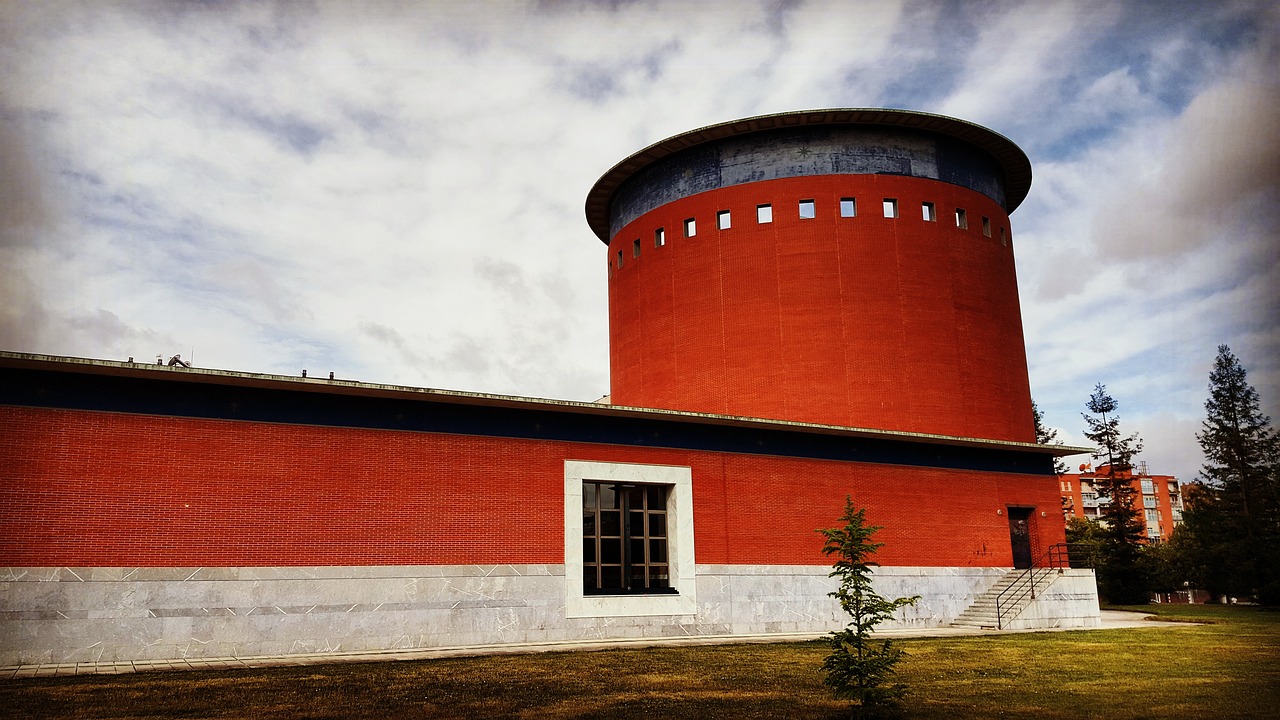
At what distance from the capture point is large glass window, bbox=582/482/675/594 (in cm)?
2056

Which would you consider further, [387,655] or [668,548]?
[668,548]

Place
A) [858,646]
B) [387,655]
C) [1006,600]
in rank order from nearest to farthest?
1. [858,646]
2. [387,655]
3. [1006,600]

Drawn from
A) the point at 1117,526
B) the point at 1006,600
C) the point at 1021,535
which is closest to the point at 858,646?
the point at 1006,600

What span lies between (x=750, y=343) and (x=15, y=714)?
75.8 feet

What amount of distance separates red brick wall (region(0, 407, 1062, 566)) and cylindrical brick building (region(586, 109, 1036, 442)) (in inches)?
269

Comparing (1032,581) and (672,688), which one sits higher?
(1032,581)

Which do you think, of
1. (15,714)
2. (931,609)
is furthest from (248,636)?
(931,609)

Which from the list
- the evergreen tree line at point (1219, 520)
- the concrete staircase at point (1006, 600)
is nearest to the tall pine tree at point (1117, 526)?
the evergreen tree line at point (1219, 520)

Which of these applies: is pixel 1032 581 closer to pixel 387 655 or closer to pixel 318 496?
pixel 387 655

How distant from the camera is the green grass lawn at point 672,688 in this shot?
35.0ft

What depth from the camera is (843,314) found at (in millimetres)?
29609

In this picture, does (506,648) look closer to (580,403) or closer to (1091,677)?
(580,403)

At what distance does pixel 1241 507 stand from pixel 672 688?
1844 inches

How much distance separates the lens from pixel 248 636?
1630 cm
